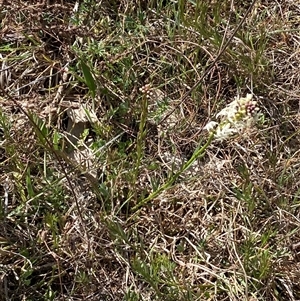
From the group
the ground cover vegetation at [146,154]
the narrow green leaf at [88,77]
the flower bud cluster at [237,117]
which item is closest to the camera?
the flower bud cluster at [237,117]

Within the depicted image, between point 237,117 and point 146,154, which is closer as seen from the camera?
point 237,117

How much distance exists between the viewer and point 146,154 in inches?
85.1

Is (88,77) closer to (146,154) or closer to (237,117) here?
(146,154)

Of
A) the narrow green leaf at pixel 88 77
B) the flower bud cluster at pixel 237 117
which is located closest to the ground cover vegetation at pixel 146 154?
the narrow green leaf at pixel 88 77

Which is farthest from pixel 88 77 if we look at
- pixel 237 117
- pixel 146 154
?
pixel 237 117

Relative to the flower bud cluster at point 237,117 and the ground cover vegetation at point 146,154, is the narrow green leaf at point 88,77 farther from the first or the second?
the flower bud cluster at point 237,117

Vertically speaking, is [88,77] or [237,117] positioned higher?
[237,117]

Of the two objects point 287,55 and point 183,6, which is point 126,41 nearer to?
point 183,6

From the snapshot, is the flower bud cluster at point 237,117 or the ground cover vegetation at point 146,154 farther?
the ground cover vegetation at point 146,154

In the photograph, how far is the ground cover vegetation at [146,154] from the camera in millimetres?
1981

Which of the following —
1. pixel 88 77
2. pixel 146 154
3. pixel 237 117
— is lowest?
pixel 146 154

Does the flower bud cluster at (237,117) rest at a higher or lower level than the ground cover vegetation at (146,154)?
higher

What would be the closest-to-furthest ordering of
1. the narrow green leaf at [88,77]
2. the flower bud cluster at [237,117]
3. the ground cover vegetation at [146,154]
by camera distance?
the flower bud cluster at [237,117] < the ground cover vegetation at [146,154] < the narrow green leaf at [88,77]

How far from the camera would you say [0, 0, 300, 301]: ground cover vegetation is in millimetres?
1981
